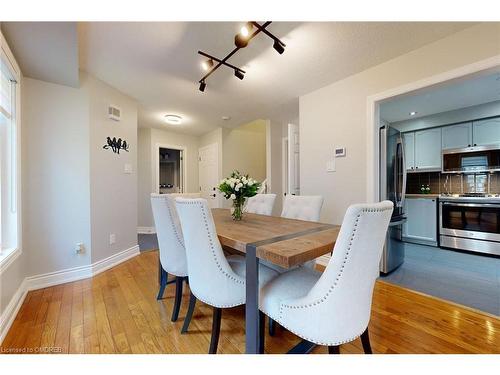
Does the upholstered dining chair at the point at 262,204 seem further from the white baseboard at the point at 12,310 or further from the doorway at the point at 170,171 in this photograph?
the doorway at the point at 170,171

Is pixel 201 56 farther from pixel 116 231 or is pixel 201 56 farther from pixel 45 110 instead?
pixel 116 231

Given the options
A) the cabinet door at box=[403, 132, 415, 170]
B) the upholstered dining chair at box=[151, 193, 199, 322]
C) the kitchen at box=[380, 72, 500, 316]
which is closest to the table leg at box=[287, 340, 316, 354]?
the upholstered dining chair at box=[151, 193, 199, 322]

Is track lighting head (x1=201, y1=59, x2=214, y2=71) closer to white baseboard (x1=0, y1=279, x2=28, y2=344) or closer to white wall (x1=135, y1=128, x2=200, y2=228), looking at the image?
white baseboard (x1=0, y1=279, x2=28, y2=344)

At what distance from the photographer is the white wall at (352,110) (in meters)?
1.85

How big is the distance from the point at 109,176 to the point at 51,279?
1.26 meters

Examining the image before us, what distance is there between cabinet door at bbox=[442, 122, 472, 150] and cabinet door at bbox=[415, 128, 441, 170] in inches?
3.7

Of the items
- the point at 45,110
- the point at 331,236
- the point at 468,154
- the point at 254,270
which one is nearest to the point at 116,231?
the point at 45,110

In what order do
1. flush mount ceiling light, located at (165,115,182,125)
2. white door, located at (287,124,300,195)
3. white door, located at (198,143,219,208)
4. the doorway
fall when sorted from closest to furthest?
1. white door, located at (287,124,300,195)
2. flush mount ceiling light, located at (165,115,182,125)
3. white door, located at (198,143,219,208)
4. the doorway

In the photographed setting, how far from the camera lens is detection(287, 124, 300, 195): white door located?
3420 mm

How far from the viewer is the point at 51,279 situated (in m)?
2.34

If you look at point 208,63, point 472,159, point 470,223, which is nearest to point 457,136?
point 472,159

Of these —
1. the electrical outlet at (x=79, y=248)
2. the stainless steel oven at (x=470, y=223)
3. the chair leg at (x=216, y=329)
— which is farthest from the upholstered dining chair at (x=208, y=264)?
the stainless steel oven at (x=470, y=223)

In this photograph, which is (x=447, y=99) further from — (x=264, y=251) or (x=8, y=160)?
(x=8, y=160)

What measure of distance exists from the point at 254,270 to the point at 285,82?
243 cm
